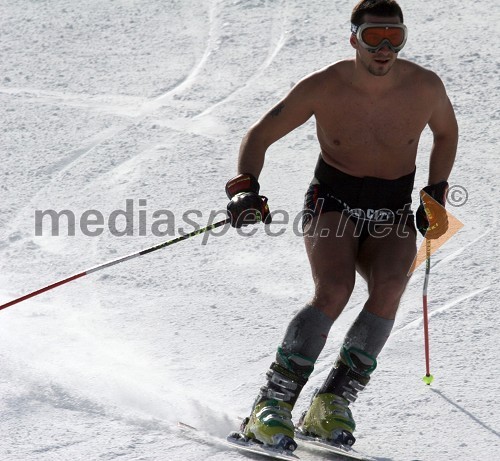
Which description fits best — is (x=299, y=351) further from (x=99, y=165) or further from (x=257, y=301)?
(x=99, y=165)

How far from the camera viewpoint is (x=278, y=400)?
4707mm

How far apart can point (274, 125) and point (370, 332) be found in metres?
0.98

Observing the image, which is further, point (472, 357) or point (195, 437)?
point (472, 357)

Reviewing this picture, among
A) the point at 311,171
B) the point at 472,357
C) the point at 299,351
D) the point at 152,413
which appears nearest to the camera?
the point at 299,351

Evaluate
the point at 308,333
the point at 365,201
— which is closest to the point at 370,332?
the point at 308,333

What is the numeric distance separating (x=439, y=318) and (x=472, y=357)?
0.50 m

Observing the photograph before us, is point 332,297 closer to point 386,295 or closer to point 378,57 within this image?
point 386,295

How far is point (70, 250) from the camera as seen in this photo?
23.7 ft

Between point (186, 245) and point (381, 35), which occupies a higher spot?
point (381, 35)

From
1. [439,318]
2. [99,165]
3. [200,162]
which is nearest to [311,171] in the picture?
[200,162]

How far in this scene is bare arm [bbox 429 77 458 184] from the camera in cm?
504

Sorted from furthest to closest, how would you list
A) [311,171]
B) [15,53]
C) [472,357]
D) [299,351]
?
[15,53] < [311,171] < [472,357] < [299,351]

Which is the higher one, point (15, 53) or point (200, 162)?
point (15, 53)

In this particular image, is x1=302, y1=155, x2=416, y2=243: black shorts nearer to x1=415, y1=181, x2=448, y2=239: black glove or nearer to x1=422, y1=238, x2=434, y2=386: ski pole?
x1=415, y1=181, x2=448, y2=239: black glove
